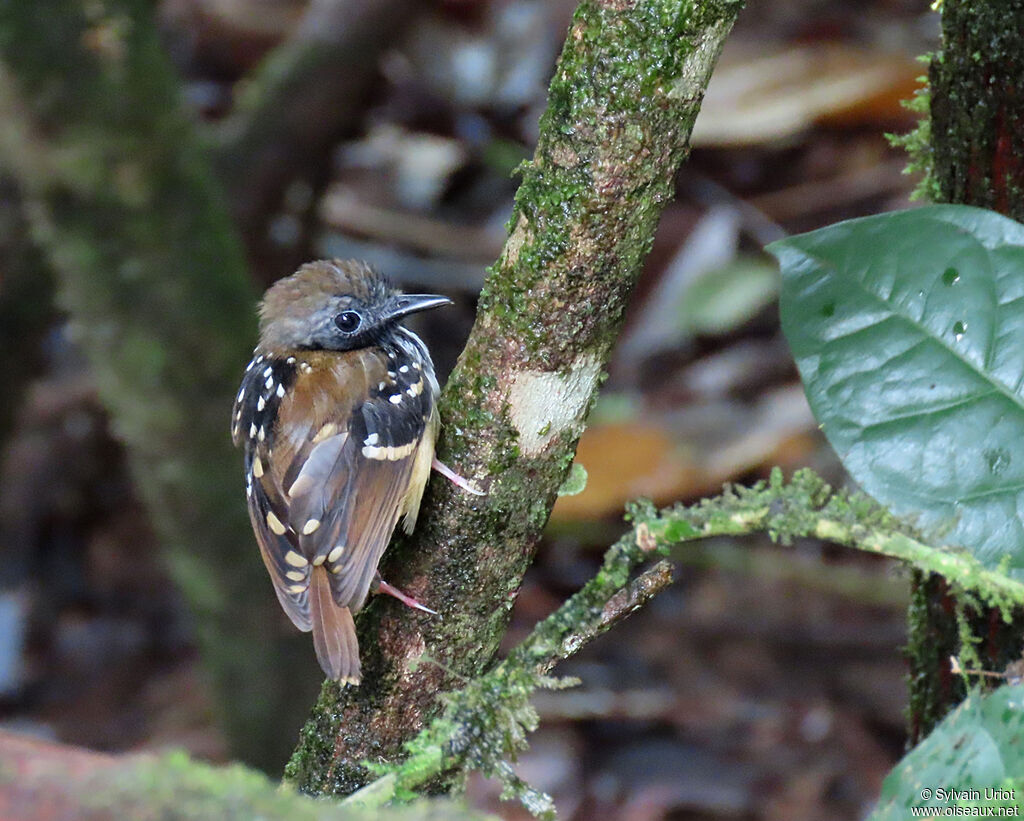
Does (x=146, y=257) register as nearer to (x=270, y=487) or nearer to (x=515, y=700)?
(x=270, y=487)

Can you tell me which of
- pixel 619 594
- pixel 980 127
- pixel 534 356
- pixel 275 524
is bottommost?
pixel 275 524

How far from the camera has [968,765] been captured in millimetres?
1340

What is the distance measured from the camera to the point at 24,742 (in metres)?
1.03

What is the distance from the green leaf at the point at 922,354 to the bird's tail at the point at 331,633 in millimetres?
928

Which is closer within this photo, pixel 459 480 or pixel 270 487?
pixel 459 480

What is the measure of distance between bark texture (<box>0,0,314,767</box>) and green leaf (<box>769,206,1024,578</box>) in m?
2.85

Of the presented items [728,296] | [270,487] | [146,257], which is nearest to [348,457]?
[270,487]

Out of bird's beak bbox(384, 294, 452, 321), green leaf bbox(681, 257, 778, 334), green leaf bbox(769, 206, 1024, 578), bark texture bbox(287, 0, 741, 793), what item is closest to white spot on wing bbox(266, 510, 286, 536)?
bark texture bbox(287, 0, 741, 793)

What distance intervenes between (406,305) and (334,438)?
0.62 m

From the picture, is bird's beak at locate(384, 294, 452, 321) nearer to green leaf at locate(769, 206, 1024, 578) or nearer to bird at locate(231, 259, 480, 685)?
bird at locate(231, 259, 480, 685)

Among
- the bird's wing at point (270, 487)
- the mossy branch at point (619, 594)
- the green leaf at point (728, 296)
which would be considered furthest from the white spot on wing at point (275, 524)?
the green leaf at point (728, 296)

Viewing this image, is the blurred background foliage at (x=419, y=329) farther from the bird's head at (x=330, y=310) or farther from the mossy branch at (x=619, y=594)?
the mossy branch at (x=619, y=594)

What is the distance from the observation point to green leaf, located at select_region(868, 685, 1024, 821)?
1309mm

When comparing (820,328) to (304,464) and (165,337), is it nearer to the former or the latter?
(304,464)
